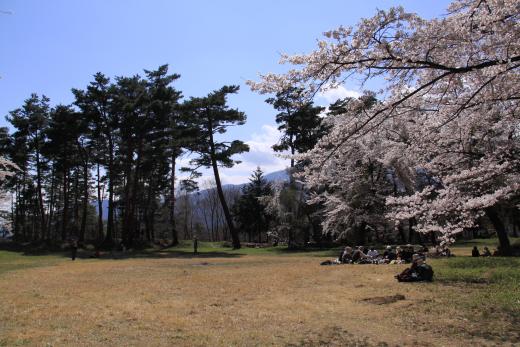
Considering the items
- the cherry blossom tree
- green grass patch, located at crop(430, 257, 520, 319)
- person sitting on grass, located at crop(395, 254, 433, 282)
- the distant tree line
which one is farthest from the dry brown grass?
the distant tree line

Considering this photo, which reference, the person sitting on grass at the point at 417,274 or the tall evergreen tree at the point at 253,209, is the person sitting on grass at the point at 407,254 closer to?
the person sitting on grass at the point at 417,274

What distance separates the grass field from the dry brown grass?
2 centimetres

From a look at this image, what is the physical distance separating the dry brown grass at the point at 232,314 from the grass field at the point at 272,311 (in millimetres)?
18

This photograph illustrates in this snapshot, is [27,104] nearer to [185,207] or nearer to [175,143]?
[175,143]

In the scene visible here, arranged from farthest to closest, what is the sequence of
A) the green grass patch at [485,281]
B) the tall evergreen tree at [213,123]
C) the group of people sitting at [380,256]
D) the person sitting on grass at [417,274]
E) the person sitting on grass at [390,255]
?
1. the tall evergreen tree at [213,123]
2. the person sitting on grass at [390,255]
3. the group of people sitting at [380,256]
4. the person sitting on grass at [417,274]
5. the green grass patch at [485,281]

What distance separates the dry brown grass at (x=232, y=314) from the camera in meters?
6.42

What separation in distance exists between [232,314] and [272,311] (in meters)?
0.78

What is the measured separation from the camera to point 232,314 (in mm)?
8234

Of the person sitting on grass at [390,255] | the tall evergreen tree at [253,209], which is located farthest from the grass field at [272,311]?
the tall evergreen tree at [253,209]

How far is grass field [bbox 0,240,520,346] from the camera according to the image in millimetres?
6449

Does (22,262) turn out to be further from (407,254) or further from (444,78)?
(444,78)

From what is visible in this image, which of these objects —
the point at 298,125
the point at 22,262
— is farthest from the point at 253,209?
the point at 22,262

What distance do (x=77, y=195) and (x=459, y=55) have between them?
4955 centimetres

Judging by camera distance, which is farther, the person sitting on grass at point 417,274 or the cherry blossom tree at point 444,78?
the person sitting on grass at point 417,274
